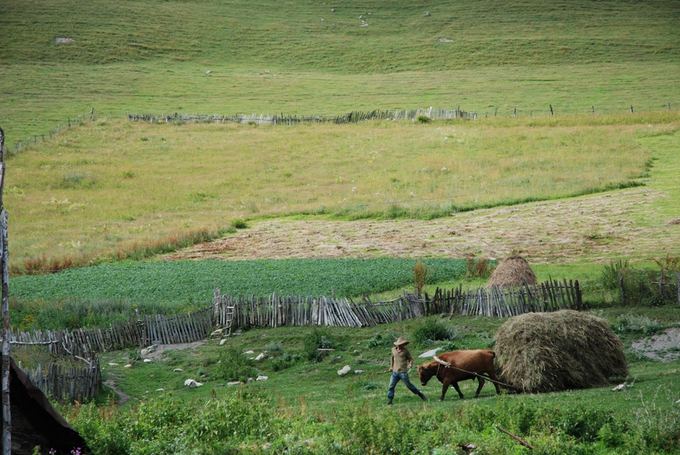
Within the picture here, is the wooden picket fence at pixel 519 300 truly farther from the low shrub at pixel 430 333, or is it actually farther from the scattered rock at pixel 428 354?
the scattered rock at pixel 428 354

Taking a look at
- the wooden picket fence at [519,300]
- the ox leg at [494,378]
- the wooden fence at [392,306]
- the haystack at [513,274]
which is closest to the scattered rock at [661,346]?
the wooden fence at [392,306]

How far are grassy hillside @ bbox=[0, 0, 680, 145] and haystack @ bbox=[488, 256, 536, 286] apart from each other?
5293 cm

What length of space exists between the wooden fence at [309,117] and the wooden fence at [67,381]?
59634 mm

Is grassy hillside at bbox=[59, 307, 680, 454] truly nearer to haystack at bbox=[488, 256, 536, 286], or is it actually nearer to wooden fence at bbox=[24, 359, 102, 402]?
wooden fence at bbox=[24, 359, 102, 402]

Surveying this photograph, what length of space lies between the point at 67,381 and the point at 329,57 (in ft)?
341

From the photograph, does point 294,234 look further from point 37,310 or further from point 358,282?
point 37,310

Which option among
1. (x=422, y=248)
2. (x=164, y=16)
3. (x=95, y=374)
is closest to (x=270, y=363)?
(x=95, y=374)

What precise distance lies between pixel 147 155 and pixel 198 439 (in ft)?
187

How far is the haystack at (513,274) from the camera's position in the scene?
93.0 ft

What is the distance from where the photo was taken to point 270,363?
24578 millimetres

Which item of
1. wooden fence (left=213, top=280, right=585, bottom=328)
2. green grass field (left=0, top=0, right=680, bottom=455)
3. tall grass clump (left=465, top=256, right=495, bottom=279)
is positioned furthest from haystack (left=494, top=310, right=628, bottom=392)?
tall grass clump (left=465, top=256, right=495, bottom=279)

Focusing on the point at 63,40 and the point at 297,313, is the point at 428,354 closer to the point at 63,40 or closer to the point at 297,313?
the point at 297,313

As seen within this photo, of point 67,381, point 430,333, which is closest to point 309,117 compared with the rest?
point 430,333

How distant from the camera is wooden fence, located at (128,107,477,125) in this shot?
79938 millimetres
